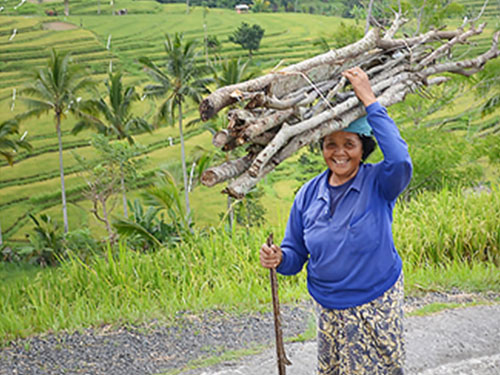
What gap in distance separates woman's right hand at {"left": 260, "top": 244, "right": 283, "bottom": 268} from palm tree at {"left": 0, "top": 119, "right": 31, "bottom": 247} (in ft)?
83.1

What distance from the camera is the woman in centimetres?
198

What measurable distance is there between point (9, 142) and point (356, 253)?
27.3 metres

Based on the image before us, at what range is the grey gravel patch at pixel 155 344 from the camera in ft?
12.2

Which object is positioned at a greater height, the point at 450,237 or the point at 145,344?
the point at 450,237

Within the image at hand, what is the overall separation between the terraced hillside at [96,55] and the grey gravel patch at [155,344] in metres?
20.9

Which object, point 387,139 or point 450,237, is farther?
point 450,237

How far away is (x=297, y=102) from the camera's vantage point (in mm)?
1969

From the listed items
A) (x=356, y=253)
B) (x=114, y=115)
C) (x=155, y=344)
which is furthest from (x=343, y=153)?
(x=114, y=115)

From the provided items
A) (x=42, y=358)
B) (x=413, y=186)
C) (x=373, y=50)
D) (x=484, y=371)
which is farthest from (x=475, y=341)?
(x=413, y=186)

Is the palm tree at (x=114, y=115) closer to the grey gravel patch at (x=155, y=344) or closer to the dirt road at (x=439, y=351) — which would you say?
the grey gravel patch at (x=155, y=344)

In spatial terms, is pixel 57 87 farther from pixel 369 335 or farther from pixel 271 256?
pixel 369 335

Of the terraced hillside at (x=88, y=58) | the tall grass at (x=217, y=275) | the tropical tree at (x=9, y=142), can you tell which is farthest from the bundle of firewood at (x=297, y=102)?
the tropical tree at (x=9, y=142)

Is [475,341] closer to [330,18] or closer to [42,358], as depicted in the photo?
[42,358]

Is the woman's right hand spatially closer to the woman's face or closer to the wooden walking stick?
the wooden walking stick
